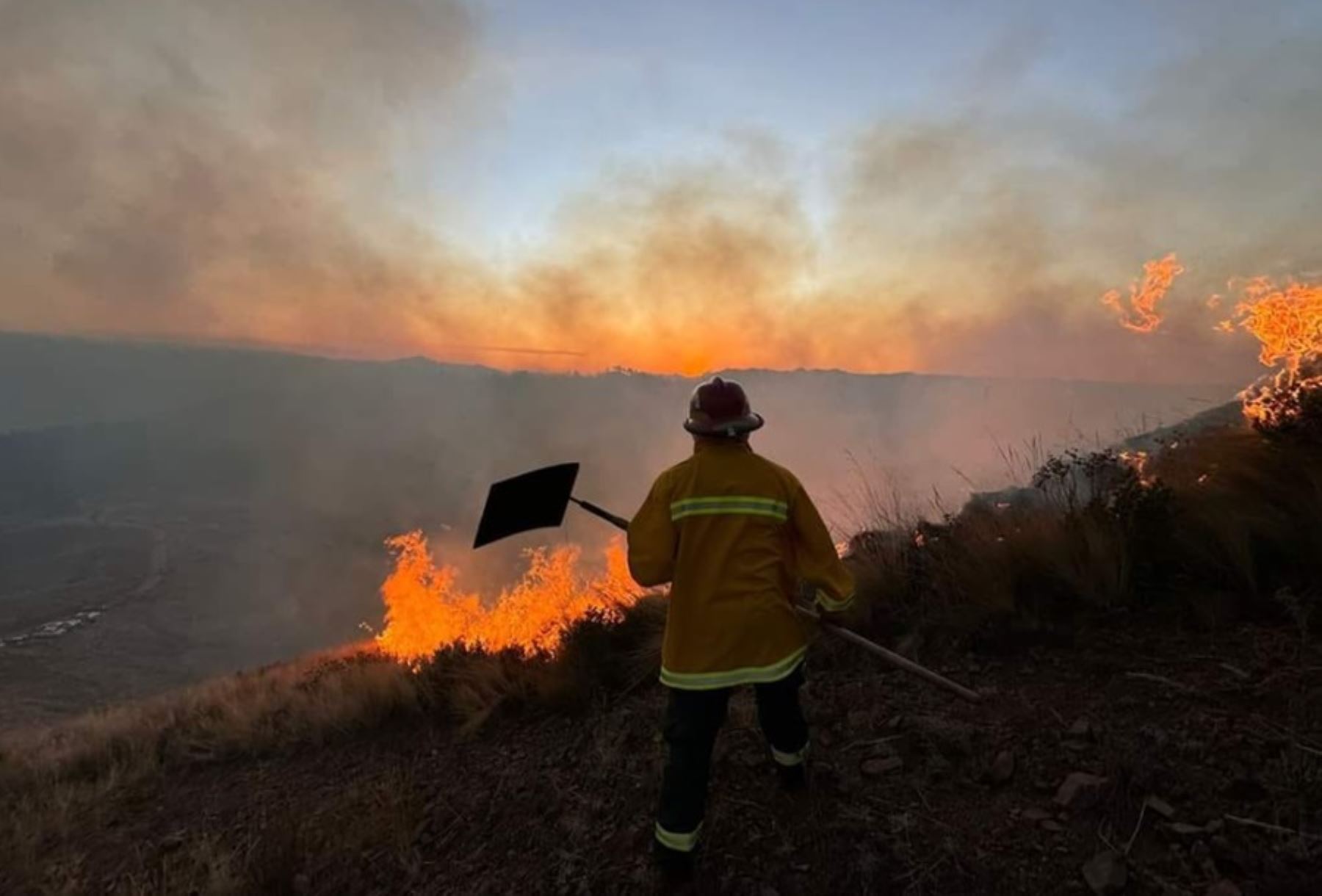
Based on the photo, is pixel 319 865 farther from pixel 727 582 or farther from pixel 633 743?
pixel 727 582

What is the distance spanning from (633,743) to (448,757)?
5.68 feet

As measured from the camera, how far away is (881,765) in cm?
389

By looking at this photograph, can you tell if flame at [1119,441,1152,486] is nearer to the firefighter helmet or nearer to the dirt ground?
the dirt ground

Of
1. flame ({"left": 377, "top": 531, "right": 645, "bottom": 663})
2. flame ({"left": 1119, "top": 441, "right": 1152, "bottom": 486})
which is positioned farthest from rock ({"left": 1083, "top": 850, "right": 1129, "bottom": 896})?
flame ({"left": 1119, "top": 441, "right": 1152, "bottom": 486})

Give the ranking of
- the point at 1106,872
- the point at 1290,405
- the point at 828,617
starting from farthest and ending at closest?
the point at 1290,405 < the point at 828,617 < the point at 1106,872

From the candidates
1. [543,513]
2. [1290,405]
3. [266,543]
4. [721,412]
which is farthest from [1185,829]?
[266,543]

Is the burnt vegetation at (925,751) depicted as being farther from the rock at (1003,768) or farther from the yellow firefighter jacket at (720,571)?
the yellow firefighter jacket at (720,571)

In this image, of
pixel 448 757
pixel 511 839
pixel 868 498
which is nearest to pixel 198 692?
pixel 448 757

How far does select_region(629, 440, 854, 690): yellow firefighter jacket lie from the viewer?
336cm

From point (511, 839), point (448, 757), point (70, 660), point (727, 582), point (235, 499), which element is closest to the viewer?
point (727, 582)

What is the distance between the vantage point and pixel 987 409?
13400 centimetres

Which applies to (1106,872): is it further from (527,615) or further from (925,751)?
(527,615)

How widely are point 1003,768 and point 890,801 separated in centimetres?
61

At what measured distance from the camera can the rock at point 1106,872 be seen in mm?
2828
